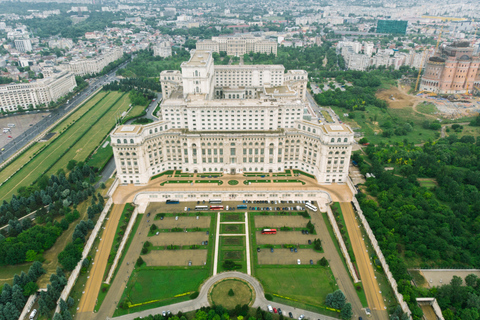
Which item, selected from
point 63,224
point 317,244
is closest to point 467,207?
point 317,244

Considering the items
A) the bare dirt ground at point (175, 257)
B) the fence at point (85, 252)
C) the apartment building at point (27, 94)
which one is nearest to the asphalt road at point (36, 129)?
the apartment building at point (27, 94)

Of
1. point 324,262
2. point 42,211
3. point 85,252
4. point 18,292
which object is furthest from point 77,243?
point 324,262

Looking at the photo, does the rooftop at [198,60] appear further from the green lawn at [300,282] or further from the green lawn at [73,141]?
the green lawn at [300,282]

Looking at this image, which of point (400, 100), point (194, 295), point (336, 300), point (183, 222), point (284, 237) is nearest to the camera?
point (336, 300)

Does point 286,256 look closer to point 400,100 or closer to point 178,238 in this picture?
point 178,238

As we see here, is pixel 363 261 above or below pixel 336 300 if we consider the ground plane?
below

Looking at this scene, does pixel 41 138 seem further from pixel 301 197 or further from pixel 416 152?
pixel 416 152

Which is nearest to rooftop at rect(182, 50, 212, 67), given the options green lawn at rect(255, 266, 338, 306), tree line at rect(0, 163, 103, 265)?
tree line at rect(0, 163, 103, 265)

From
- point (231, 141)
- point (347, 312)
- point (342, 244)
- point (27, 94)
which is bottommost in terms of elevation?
point (342, 244)

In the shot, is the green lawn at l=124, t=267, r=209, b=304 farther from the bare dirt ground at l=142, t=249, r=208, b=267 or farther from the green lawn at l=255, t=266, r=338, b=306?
the green lawn at l=255, t=266, r=338, b=306
